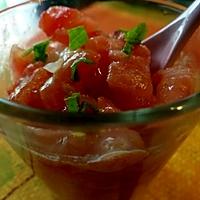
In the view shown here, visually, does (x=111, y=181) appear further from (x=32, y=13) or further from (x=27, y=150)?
(x=32, y=13)

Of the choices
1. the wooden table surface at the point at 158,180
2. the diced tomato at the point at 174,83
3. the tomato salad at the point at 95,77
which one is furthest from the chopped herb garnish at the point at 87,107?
the wooden table surface at the point at 158,180

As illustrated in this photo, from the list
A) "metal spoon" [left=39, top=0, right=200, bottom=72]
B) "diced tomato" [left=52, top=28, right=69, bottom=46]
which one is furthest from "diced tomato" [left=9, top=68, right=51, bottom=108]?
"metal spoon" [left=39, top=0, right=200, bottom=72]

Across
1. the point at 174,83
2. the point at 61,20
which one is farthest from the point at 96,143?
the point at 61,20

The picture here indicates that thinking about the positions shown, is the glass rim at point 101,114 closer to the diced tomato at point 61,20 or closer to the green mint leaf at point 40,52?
the green mint leaf at point 40,52

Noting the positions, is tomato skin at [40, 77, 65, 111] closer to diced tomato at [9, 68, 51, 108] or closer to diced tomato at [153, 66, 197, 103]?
diced tomato at [9, 68, 51, 108]

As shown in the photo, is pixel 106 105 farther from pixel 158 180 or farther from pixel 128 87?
pixel 158 180

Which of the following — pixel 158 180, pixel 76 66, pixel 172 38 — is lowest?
pixel 158 180
